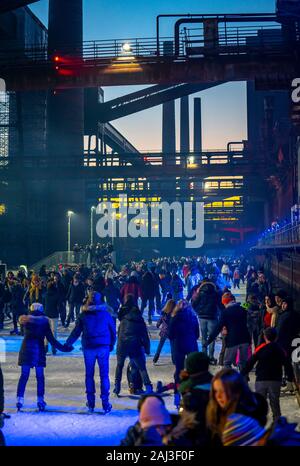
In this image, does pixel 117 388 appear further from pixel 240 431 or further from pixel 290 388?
pixel 240 431

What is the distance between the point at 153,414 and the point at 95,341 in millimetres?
4079

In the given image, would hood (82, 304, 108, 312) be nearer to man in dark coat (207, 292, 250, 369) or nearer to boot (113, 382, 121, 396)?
boot (113, 382, 121, 396)

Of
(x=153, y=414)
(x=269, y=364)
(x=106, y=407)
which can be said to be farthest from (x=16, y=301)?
(x=153, y=414)

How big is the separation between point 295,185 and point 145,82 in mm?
9284

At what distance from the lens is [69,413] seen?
746 centimetres

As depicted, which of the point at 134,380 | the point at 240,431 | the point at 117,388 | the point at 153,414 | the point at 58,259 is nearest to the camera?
the point at 240,431

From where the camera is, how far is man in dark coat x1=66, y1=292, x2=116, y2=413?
757 centimetres

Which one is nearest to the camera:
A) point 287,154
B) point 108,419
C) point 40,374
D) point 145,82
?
point 108,419

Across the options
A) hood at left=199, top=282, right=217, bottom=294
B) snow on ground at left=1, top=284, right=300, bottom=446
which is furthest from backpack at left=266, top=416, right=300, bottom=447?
hood at left=199, top=282, right=217, bottom=294

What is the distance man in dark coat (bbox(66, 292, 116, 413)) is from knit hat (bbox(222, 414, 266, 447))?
4.23 metres

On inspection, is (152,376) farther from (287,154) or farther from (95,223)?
(95,223)

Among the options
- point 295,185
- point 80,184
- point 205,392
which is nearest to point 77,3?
point 80,184

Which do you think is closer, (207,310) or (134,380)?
(134,380)

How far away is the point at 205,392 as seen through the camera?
14.1 ft
